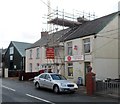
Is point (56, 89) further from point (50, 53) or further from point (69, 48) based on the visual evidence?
point (50, 53)

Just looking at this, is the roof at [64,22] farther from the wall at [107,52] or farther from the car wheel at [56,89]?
the car wheel at [56,89]

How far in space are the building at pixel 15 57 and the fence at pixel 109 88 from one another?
32.6 meters

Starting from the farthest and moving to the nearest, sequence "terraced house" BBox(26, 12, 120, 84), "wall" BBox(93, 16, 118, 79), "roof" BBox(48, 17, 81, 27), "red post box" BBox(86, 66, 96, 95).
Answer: "roof" BBox(48, 17, 81, 27), "terraced house" BBox(26, 12, 120, 84), "wall" BBox(93, 16, 118, 79), "red post box" BBox(86, 66, 96, 95)

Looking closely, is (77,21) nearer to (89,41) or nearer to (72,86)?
(89,41)

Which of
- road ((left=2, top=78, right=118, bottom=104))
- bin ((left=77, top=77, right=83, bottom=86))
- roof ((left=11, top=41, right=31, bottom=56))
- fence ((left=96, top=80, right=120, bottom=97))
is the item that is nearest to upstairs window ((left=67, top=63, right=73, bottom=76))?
bin ((left=77, top=77, right=83, bottom=86))

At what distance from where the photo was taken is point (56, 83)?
1938 cm

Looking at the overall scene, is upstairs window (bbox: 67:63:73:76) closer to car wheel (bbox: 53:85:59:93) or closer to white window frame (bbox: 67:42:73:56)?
white window frame (bbox: 67:42:73:56)

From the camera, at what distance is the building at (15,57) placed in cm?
5200

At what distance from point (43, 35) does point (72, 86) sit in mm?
25586

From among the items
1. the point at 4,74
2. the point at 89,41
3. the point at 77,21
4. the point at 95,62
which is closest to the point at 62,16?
the point at 77,21

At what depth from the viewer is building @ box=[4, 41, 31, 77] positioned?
52.0 metres

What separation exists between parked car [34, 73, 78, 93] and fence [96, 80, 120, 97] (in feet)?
5.90

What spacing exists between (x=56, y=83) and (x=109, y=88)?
403cm

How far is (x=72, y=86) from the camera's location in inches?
763
